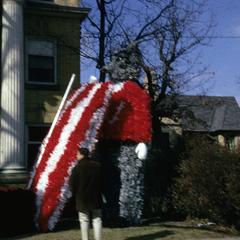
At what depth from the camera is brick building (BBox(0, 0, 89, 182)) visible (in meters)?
22.5

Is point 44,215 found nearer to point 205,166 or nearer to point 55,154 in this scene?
point 55,154

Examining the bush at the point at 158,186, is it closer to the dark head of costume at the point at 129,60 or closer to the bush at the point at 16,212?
the bush at the point at 16,212

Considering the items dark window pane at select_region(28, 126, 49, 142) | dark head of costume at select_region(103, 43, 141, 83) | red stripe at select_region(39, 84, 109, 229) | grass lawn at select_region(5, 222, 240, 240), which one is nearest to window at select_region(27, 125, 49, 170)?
dark window pane at select_region(28, 126, 49, 142)

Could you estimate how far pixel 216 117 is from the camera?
53.7m

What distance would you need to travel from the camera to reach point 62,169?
1426 cm

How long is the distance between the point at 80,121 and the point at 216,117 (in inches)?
1582

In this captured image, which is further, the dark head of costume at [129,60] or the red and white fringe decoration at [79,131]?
the dark head of costume at [129,60]

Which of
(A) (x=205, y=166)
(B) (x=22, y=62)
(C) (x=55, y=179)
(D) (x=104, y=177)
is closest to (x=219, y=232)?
(A) (x=205, y=166)

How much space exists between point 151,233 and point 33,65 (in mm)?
12486

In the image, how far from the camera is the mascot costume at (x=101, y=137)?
1430 cm

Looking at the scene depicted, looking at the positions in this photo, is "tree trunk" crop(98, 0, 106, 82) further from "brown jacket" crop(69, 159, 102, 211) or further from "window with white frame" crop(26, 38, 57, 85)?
"brown jacket" crop(69, 159, 102, 211)

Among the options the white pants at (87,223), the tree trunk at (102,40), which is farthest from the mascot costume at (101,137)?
the tree trunk at (102,40)

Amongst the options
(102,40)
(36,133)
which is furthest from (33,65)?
(102,40)

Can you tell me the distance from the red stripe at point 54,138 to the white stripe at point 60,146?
0.15 meters
